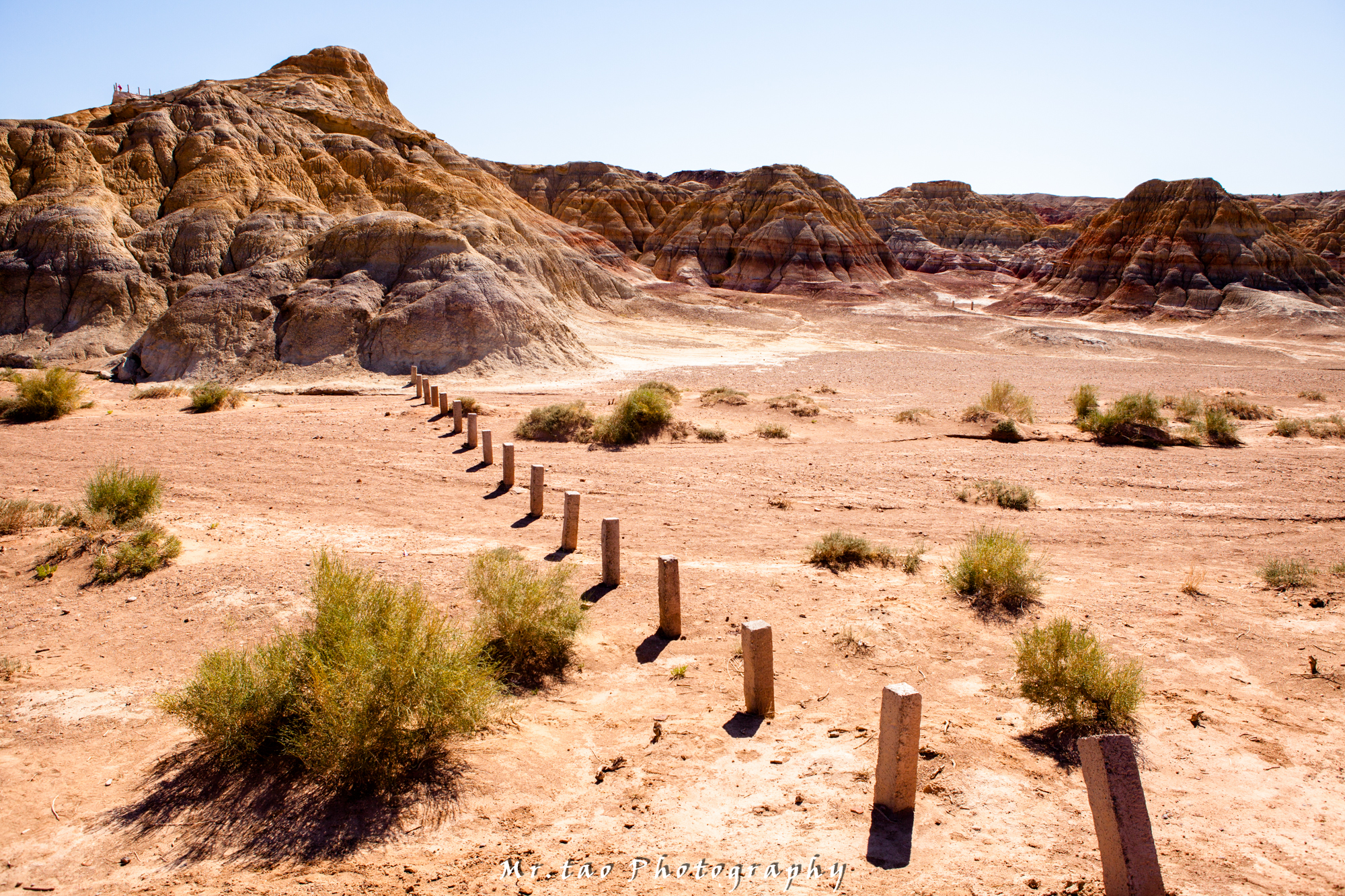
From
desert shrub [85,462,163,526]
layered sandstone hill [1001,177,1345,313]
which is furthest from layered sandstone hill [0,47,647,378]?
layered sandstone hill [1001,177,1345,313]

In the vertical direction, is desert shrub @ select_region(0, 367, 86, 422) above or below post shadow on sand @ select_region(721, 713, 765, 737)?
above

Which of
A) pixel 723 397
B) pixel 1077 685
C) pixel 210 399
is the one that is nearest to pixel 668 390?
pixel 723 397

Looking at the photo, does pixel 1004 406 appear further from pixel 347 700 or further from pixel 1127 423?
pixel 347 700

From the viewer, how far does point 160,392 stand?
830 inches

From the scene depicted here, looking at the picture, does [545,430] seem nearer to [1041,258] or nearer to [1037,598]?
[1037,598]

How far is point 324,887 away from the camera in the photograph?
4.14 m

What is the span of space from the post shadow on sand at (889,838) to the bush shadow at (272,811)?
251 cm

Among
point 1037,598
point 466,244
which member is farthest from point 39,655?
point 466,244

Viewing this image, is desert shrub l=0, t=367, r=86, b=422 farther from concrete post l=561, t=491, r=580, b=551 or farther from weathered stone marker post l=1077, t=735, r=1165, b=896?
weathered stone marker post l=1077, t=735, r=1165, b=896

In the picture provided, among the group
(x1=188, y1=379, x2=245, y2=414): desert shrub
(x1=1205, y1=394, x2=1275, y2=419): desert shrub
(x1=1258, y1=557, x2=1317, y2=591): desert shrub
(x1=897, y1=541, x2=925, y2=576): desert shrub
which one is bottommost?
(x1=1258, y1=557, x2=1317, y2=591): desert shrub

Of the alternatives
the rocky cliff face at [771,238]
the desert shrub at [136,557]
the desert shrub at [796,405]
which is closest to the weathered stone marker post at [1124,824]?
the desert shrub at [136,557]

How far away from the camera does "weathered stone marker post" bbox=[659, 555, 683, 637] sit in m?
7.26

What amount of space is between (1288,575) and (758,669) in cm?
716

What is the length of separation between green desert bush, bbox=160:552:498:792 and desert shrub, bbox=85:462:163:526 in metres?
5.28
